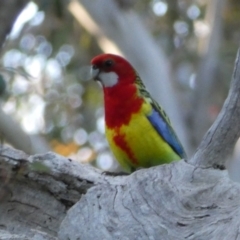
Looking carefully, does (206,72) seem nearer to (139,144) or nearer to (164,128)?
(164,128)

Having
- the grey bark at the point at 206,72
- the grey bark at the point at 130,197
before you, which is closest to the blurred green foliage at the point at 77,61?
the grey bark at the point at 206,72

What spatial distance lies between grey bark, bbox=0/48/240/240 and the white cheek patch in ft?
3.15

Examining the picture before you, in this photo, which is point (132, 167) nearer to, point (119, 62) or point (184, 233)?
point (119, 62)

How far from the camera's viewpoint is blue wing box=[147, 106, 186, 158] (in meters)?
3.58

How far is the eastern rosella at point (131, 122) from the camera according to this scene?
3488mm

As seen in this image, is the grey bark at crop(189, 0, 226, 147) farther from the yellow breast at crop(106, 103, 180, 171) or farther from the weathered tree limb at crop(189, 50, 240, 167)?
the weathered tree limb at crop(189, 50, 240, 167)

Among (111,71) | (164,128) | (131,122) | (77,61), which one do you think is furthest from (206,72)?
(131,122)

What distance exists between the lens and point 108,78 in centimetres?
381

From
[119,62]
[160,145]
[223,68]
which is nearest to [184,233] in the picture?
[160,145]

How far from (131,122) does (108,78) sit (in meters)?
0.39

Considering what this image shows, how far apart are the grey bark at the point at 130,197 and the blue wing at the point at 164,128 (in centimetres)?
74

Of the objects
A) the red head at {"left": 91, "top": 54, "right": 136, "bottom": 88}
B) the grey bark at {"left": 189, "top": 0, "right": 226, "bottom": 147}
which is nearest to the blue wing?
the red head at {"left": 91, "top": 54, "right": 136, "bottom": 88}

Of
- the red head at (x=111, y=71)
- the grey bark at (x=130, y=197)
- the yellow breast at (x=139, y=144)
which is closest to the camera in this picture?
the grey bark at (x=130, y=197)

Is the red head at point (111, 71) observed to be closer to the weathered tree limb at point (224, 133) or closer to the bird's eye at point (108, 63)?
the bird's eye at point (108, 63)
